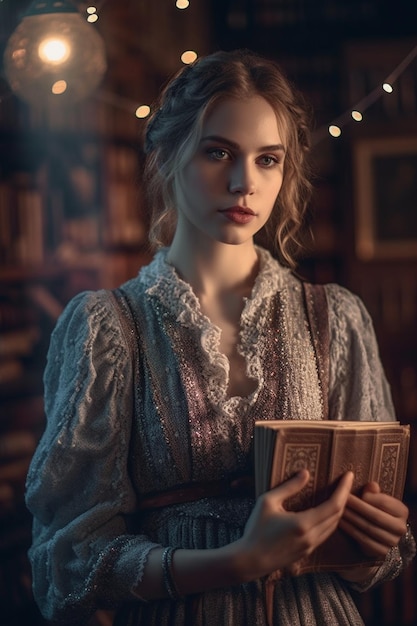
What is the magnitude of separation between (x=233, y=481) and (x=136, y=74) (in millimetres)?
2379

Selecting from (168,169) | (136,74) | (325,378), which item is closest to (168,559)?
(325,378)

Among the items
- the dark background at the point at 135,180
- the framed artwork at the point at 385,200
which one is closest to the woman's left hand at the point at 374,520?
the dark background at the point at 135,180

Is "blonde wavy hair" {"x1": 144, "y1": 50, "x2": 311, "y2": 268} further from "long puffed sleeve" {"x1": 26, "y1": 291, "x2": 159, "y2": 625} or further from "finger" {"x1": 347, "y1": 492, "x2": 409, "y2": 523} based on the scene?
"finger" {"x1": 347, "y1": 492, "x2": 409, "y2": 523}

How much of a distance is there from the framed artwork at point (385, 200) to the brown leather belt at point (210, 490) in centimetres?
228

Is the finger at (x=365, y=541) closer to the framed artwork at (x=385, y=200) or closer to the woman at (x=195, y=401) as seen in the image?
the woman at (x=195, y=401)

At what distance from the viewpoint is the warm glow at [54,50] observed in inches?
83.1

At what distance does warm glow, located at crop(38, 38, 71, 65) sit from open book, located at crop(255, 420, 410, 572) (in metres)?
1.22

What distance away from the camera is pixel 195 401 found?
1379 mm

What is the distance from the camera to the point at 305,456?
1226 millimetres

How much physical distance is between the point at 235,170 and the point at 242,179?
0.02m

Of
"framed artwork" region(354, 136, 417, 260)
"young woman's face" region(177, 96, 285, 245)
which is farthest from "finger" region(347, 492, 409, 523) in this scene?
"framed artwork" region(354, 136, 417, 260)

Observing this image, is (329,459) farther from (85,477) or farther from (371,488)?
(85,477)

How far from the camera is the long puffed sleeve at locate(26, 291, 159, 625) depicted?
4.48ft

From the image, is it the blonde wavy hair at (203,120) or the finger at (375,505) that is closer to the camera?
the finger at (375,505)
